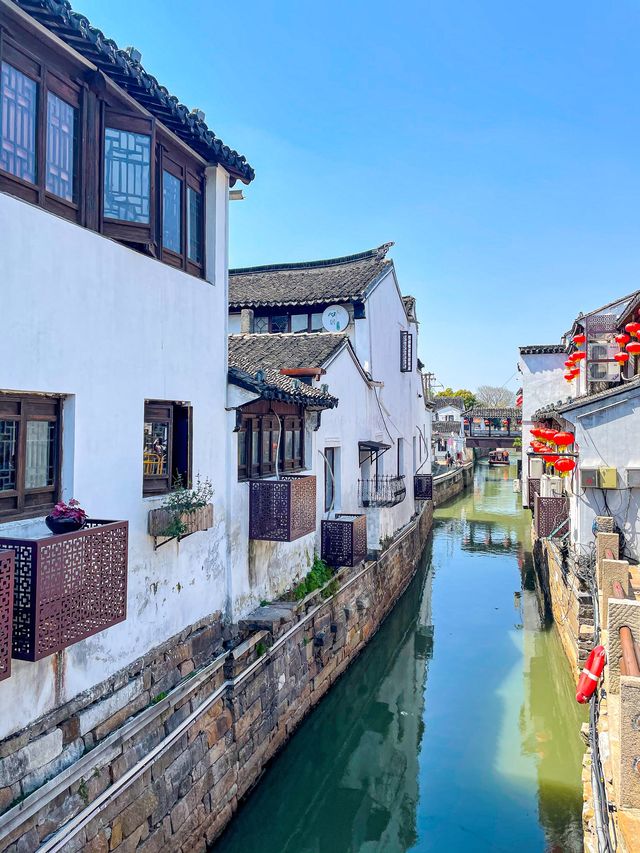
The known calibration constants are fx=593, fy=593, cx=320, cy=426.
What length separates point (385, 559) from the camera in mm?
15930

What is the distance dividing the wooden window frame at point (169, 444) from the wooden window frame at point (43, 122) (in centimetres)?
216

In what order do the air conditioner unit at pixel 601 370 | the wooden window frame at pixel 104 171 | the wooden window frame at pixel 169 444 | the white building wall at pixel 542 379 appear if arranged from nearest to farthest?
the wooden window frame at pixel 104 171, the wooden window frame at pixel 169 444, the air conditioner unit at pixel 601 370, the white building wall at pixel 542 379

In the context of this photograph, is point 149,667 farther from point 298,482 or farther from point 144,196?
point 144,196

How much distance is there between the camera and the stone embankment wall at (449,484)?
3741 centimetres

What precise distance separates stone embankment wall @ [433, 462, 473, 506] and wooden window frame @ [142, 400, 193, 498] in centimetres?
3026

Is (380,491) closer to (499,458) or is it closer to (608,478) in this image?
(608,478)

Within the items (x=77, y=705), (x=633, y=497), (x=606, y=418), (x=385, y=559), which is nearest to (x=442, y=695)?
(x=385, y=559)

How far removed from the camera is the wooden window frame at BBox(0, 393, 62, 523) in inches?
189

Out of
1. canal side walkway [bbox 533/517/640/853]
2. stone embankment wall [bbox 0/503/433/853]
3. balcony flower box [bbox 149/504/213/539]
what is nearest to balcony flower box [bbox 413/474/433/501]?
canal side walkway [bbox 533/517/640/853]

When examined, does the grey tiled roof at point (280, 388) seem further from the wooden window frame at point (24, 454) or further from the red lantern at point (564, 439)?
the red lantern at point (564, 439)

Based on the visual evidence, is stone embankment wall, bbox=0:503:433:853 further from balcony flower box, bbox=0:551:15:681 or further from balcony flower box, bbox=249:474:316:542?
balcony flower box, bbox=249:474:316:542

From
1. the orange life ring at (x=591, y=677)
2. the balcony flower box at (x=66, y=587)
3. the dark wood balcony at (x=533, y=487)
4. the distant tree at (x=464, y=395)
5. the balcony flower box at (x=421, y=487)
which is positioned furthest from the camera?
the distant tree at (x=464, y=395)

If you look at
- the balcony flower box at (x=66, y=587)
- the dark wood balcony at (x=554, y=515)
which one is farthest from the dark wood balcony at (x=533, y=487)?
the balcony flower box at (x=66, y=587)

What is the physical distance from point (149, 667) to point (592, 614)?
27.7 feet
